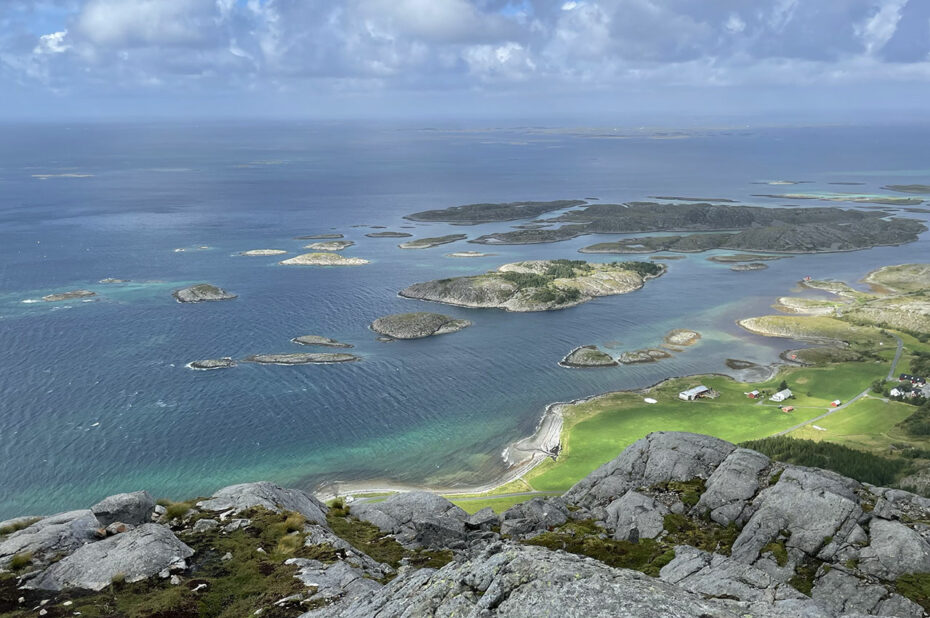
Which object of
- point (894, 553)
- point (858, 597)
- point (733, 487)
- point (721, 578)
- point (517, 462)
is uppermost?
point (721, 578)

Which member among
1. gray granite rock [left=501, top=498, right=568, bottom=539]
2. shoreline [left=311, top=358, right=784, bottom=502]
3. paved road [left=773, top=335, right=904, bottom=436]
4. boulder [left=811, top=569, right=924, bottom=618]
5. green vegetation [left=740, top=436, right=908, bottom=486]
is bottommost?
shoreline [left=311, top=358, right=784, bottom=502]

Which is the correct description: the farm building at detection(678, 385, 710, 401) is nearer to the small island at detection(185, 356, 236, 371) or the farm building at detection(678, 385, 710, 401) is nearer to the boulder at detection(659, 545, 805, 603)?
the boulder at detection(659, 545, 805, 603)

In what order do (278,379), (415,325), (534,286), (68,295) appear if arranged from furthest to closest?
(534,286) → (68,295) → (415,325) → (278,379)

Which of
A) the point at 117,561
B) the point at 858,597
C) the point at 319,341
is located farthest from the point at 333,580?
the point at 319,341

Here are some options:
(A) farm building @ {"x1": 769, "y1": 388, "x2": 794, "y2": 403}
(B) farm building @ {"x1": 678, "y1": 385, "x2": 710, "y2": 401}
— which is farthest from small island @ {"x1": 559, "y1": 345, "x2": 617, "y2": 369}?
(A) farm building @ {"x1": 769, "y1": 388, "x2": 794, "y2": 403}

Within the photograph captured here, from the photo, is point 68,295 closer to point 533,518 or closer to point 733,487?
point 533,518

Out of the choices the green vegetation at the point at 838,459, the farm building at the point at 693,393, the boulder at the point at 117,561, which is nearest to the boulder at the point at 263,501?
Answer: the boulder at the point at 117,561

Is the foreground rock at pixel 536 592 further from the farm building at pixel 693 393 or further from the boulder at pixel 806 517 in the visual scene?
the farm building at pixel 693 393
